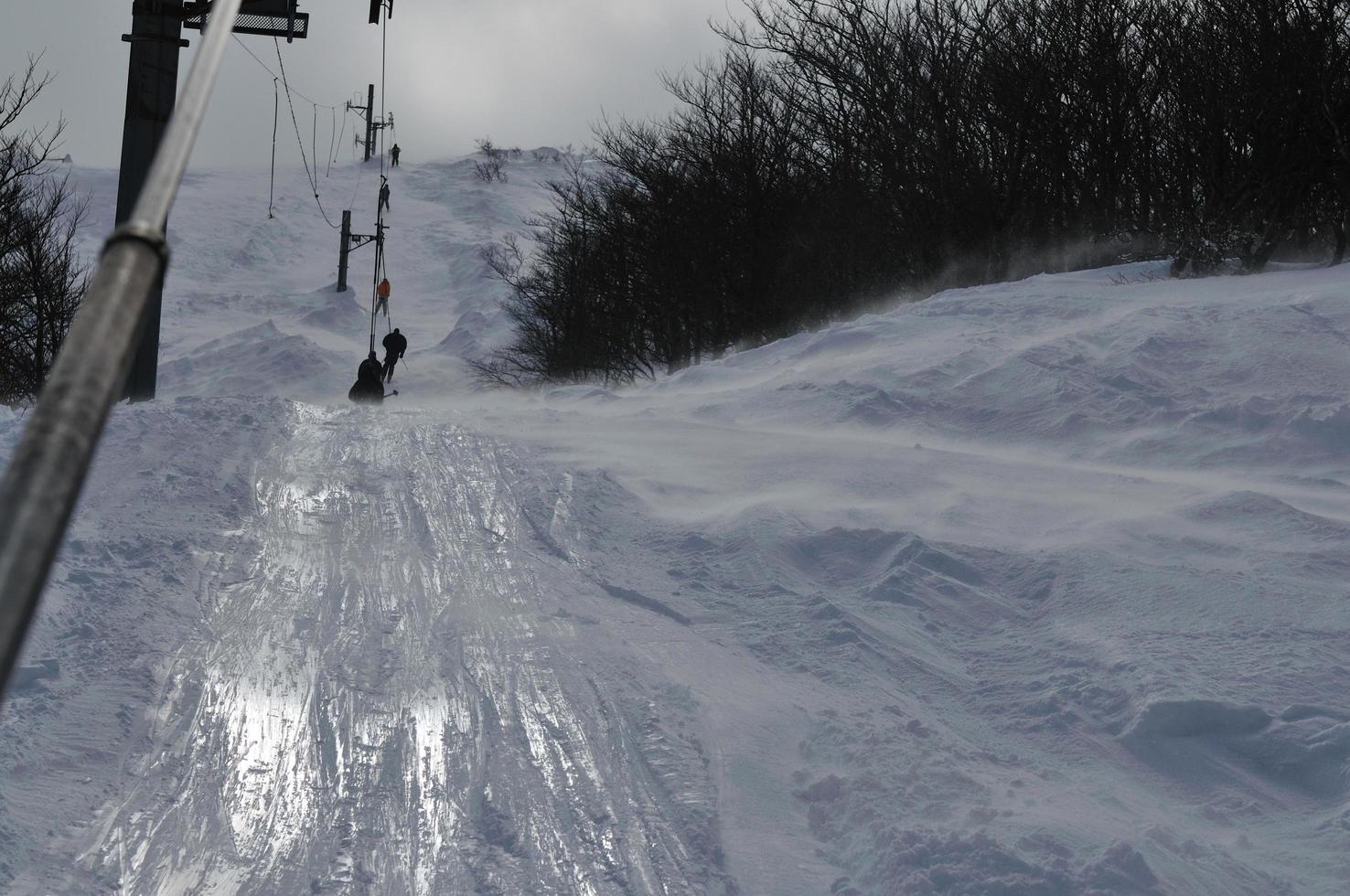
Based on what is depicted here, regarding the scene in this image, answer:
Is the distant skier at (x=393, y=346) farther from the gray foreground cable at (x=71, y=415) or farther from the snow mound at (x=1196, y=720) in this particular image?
the gray foreground cable at (x=71, y=415)

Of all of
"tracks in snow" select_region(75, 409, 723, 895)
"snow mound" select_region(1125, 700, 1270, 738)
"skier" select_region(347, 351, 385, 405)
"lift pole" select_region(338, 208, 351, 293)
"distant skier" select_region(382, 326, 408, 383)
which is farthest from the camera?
"lift pole" select_region(338, 208, 351, 293)

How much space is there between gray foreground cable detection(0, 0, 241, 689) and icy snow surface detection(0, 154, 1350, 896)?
246cm

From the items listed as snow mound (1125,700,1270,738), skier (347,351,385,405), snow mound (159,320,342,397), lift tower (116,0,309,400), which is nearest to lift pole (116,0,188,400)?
lift tower (116,0,309,400)

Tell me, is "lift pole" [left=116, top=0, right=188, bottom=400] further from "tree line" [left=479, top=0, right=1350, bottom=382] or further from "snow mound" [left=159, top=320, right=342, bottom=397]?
"snow mound" [left=159, top=320, right=342, bottom=397]

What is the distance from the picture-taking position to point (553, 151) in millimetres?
81062

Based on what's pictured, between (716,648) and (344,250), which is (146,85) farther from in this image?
(344,250)

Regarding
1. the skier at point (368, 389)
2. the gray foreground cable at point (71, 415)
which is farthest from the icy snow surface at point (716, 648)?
the skier at point (368, 389)

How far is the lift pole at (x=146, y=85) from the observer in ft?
37.8

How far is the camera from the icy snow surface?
319 centimetres

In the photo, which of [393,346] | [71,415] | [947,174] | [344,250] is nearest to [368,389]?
[393,346]

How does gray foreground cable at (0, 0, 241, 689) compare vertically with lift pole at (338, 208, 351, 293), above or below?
below

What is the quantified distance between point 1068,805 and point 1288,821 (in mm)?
638

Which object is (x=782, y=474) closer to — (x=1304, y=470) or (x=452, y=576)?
(x=452, y=576)

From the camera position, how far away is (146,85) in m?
11.6
